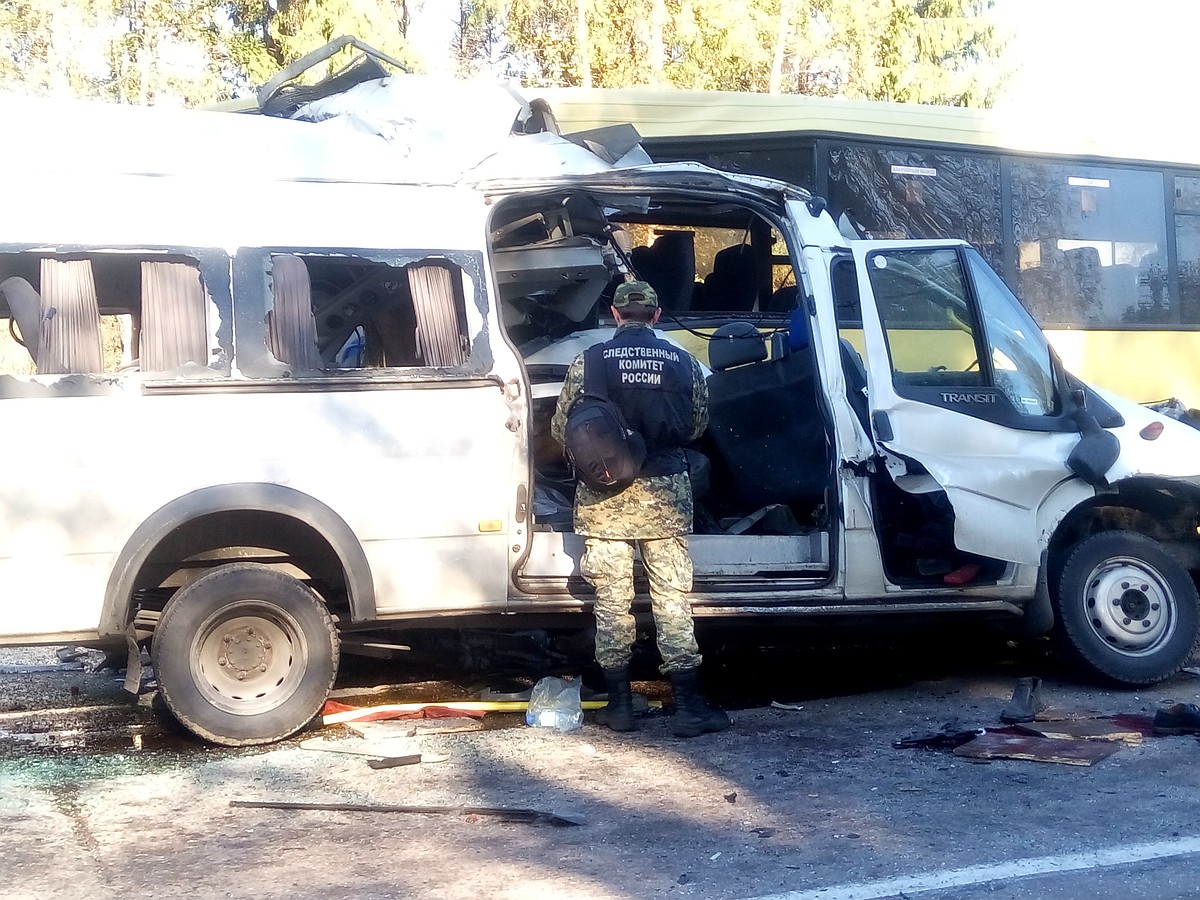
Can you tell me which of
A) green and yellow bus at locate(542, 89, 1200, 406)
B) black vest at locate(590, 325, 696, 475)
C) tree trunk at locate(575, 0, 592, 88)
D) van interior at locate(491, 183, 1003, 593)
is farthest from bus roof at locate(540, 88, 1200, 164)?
tree trunk at locate(575, 0, 592, 88)

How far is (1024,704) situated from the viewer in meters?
5.96

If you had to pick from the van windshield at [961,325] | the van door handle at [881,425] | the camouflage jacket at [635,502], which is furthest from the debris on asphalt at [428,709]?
the van windshield at [961,325]

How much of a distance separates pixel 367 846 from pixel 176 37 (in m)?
19.4

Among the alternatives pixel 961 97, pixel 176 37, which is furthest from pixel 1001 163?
pixel 961 97

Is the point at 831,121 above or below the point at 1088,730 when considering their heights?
above

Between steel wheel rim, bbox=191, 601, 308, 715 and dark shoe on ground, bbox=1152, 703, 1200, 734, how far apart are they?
3.64 metres

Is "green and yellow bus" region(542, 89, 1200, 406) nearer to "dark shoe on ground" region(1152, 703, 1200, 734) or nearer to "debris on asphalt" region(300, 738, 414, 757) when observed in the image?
"dark shoe on ground" region(1152, 703, 1200, 734)

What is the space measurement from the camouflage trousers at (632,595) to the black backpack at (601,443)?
0.97 feet

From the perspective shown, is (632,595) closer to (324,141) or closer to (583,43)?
(324,141)

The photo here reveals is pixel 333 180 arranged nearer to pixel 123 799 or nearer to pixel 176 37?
pixel 123 799

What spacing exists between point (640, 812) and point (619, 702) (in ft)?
3.98

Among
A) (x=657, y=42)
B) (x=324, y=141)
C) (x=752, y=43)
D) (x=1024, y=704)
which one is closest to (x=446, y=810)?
(x=1024, y=704)

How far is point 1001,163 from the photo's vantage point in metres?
10.4

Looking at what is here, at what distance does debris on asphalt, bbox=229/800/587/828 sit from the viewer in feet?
15.0
